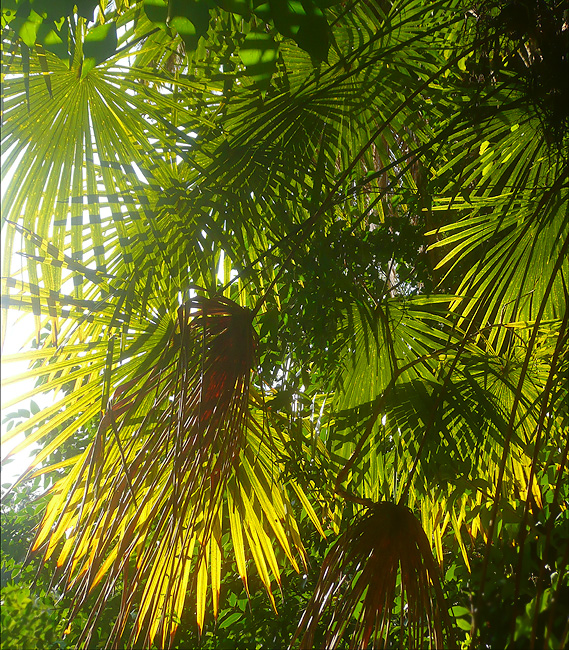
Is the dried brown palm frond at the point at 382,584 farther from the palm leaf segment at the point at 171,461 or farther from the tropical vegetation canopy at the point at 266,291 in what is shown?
the palm leaf segment at the point at 171,461

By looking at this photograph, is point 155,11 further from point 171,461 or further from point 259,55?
point 171,461

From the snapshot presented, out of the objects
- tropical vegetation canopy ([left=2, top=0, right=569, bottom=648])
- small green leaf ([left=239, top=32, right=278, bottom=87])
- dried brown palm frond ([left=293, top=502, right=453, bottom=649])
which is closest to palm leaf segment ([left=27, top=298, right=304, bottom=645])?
tropical vegetation canopy ([left=2, top=0, right=569, bottom=648])

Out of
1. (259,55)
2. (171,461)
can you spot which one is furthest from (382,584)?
(259,55)

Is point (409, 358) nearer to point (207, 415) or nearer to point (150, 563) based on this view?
point (207, 415)

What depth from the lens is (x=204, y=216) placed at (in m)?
0.70

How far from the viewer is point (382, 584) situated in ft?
2.07

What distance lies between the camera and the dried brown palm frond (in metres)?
0.61

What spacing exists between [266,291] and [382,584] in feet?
1.36

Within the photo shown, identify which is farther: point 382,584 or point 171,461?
point 171,461

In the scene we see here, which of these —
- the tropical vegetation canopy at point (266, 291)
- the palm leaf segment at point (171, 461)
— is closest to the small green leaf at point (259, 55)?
the tropical vegetation canopy at point (266, 291)

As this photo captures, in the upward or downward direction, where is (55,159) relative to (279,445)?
upward

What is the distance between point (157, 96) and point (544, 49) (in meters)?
0.56

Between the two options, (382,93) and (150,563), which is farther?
(382,93)

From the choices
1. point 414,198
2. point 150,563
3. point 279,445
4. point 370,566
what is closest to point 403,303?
point 414,198
